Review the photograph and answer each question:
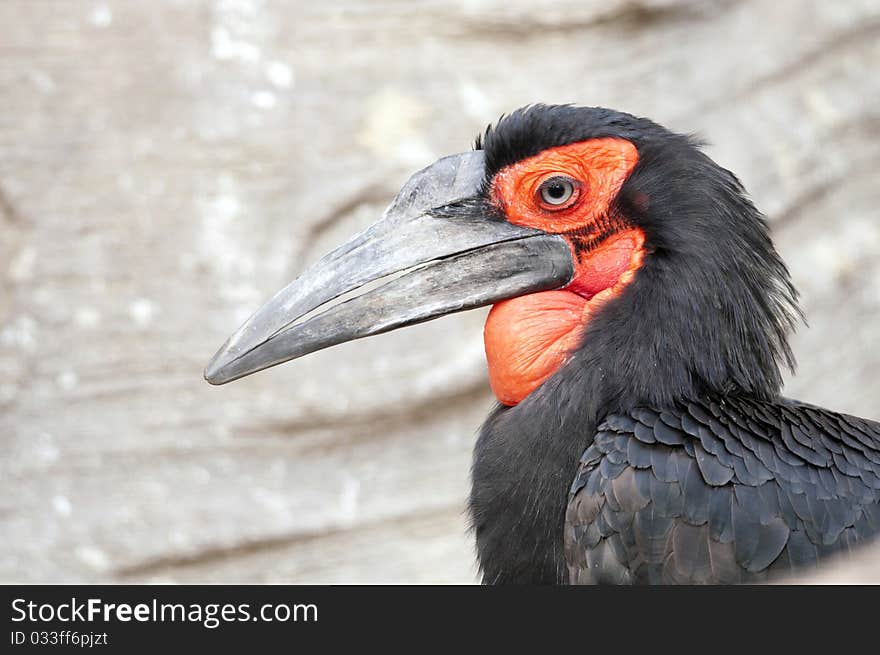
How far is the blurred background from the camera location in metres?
4.70

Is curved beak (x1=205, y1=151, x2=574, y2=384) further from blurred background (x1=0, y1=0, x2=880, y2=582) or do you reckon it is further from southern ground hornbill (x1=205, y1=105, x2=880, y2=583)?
→ blurred background (x1=0, y1=0, x2=880, y2=582)

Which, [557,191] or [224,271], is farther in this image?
[224,271]

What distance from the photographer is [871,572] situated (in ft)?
3.99

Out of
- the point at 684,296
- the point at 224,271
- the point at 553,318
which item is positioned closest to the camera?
the point at 684,296

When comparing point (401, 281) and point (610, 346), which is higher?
point (401, 281)

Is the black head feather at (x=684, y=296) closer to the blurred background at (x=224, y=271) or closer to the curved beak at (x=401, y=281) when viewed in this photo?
the curved beak at (x=401, y=281)

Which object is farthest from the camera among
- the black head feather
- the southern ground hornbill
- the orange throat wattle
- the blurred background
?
the blurred background

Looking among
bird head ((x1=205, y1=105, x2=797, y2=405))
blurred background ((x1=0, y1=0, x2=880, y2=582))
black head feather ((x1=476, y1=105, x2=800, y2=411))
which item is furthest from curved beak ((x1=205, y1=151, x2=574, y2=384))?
blurred background ((x1=0, y1=0, x2=880, y2=582))

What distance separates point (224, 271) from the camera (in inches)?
187

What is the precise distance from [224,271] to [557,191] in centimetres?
235

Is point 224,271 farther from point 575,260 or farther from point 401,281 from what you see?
point 575,260

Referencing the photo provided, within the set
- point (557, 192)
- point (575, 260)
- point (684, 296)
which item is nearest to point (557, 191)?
point (557, 192)

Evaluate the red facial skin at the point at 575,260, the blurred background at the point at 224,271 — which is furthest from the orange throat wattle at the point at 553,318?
the blurred background at the point at 224,271

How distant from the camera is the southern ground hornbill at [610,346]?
2.30 metres
